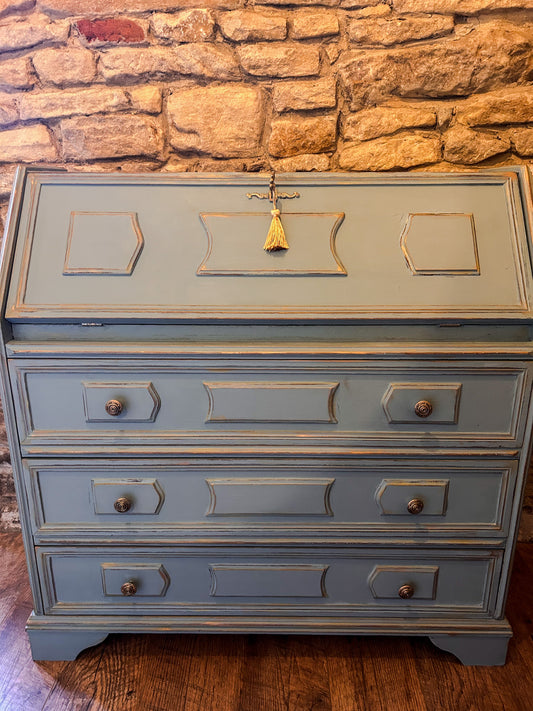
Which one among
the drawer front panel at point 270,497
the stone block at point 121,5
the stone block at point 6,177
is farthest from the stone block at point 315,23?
the drawer front panel at point 270,497

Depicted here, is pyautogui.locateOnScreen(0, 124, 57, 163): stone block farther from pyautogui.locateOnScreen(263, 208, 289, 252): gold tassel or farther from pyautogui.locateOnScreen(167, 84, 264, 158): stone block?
pyautogui.locateOnScreen(263, 208, 289, 252): gold tassel

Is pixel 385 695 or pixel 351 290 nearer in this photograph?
pixel 351 290

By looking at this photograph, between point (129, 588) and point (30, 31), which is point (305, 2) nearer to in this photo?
point (30, 31)

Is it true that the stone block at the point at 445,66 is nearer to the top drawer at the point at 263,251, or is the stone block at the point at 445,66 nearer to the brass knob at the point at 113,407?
the top drawer at the point at 263,251

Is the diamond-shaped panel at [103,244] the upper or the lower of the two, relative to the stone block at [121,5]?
lower

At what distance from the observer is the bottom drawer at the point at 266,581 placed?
5.24ft

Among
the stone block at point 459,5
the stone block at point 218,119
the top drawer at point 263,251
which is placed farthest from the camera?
the stone block at point 218,119

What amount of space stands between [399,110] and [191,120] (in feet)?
2.79

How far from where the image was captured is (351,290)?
144 centimetres

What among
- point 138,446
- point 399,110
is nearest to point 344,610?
point 138,446

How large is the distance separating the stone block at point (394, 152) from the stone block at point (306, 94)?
0.20 meters

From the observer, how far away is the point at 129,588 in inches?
63.1

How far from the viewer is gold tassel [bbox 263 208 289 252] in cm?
146

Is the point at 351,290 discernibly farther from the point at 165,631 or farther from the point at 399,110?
the point at 165,631
